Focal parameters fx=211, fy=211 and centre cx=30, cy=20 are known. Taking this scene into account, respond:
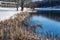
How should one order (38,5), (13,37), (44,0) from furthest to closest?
(44,0)
(38,5)
(13,37)

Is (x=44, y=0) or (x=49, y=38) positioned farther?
(x=44, y=0)

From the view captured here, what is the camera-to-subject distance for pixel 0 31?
10.8 m

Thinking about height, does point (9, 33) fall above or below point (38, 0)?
above

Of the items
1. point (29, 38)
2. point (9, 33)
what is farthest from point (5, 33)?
point (29, 38)

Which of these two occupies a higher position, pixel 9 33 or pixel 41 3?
pixel 9 33

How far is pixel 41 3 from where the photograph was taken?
119 m

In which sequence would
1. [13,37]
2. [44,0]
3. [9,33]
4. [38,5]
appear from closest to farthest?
[13,37], [9,33], [38,5], [44,0]

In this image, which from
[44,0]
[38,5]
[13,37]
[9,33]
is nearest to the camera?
[13,37]

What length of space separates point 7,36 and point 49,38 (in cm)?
233

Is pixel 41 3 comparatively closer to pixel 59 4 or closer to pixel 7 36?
pixel 59 4

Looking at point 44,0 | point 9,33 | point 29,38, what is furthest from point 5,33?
point 44,0

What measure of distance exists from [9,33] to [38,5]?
108 m

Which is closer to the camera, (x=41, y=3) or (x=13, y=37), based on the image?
(x=13, y=37)

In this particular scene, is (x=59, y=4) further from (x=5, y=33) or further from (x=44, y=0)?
(x=5, y=33)
